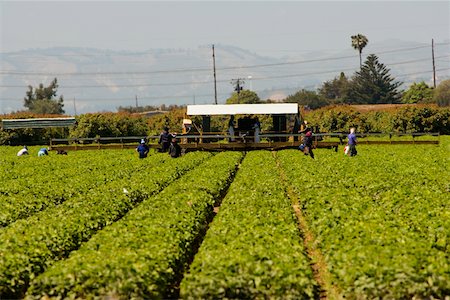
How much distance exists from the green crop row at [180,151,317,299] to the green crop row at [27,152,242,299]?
0.49 metres

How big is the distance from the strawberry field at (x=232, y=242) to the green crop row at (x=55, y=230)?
30 millimetres

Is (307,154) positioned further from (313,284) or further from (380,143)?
(313,284)

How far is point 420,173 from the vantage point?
88.2ft

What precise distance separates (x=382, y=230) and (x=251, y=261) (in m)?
3.55

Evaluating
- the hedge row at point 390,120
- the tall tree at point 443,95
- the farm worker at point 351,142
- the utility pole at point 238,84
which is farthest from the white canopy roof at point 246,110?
the tall tree at point 443,95

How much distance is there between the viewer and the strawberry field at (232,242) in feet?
36.6

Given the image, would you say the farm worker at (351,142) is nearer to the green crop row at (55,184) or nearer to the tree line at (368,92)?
the green crop row at (55,184)

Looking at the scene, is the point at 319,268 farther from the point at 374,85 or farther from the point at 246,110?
the point at 374,85

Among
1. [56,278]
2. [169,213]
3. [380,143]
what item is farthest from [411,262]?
[380,143]

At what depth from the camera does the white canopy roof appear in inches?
1946

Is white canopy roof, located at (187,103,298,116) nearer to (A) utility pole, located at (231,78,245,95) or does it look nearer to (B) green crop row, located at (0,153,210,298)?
(B) green crop row, located at (0,153,210,298)

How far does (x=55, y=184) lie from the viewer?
25875 mm

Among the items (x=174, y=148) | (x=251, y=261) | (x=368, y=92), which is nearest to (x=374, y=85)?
(x=368, y=92)

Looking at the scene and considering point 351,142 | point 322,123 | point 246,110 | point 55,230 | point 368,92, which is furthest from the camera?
point 368,92
